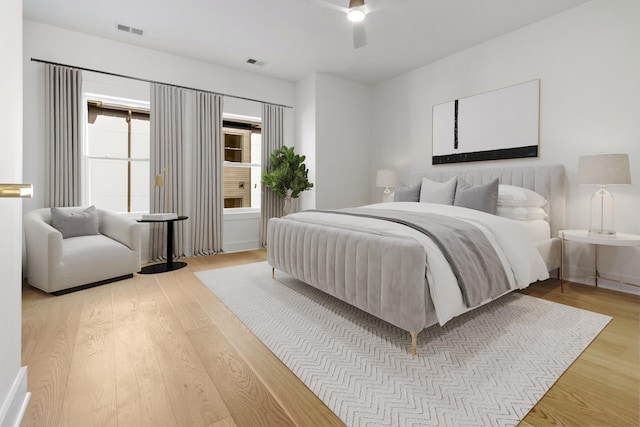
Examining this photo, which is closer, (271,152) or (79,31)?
(79,31)

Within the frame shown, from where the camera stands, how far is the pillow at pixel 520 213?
302 cm

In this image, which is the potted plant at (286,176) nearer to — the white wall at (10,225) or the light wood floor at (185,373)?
the light wood floor at (185,373)

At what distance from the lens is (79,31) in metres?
3.59

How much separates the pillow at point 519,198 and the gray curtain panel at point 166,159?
13.3 ft

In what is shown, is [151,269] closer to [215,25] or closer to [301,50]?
[215,25]

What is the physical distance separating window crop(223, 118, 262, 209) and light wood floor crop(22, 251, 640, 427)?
2979mm

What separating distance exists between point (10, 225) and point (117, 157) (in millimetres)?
3328

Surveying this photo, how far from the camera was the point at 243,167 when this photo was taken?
17.0ft

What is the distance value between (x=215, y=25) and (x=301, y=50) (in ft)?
3.77

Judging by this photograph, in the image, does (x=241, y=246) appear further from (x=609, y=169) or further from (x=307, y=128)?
(x=609, y=169)

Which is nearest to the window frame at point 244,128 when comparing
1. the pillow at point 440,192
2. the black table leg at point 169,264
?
the black table leg at point 169,264

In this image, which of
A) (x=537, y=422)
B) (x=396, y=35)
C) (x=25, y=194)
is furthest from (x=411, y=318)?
(x=396, y=35)


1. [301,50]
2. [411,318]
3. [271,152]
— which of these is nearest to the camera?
[411,318]

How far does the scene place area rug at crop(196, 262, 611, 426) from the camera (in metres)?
1.34
